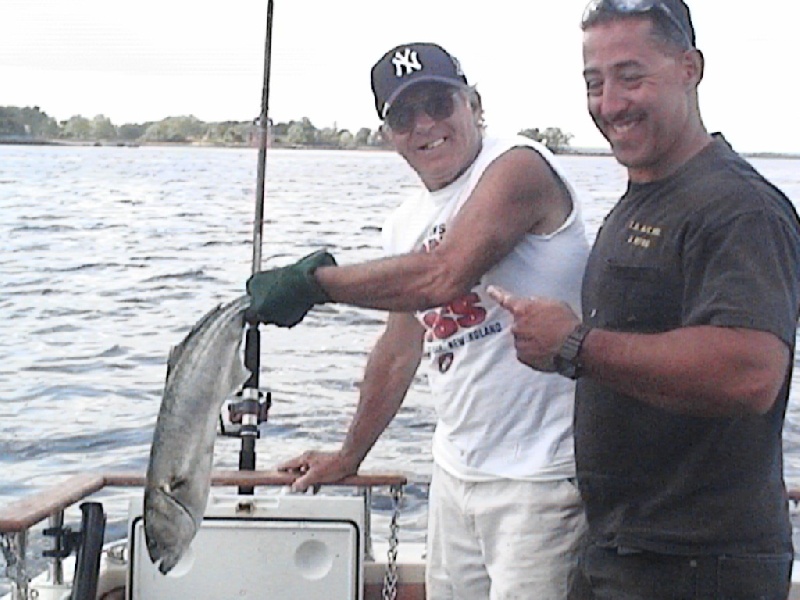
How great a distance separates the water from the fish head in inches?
55.4

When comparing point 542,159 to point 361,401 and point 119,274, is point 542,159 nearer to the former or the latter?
point 361,401

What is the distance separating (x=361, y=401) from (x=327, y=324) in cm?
1075

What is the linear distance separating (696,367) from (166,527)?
1.30m

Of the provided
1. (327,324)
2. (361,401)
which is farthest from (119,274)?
(361,401)

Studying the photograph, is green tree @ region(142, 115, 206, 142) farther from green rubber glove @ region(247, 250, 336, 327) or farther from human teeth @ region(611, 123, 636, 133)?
human teeth @ region(611, 123, 636, 133)

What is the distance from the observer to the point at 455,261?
3.03m

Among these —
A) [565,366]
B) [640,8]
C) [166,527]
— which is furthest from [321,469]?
[640,8]

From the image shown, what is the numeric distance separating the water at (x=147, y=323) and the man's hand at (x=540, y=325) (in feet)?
2.50

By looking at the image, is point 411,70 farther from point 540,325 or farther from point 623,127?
point 540,325

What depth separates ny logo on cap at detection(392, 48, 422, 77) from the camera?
3.42 meters

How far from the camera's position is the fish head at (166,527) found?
2.85m

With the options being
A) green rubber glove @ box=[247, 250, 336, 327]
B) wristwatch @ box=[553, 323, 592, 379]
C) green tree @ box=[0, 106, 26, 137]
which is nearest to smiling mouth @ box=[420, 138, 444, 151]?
green rubber glove @ box=[247, 250, 336, 327]

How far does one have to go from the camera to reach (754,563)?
2.66 meters

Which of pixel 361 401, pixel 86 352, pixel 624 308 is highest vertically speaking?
pixel 624 308
